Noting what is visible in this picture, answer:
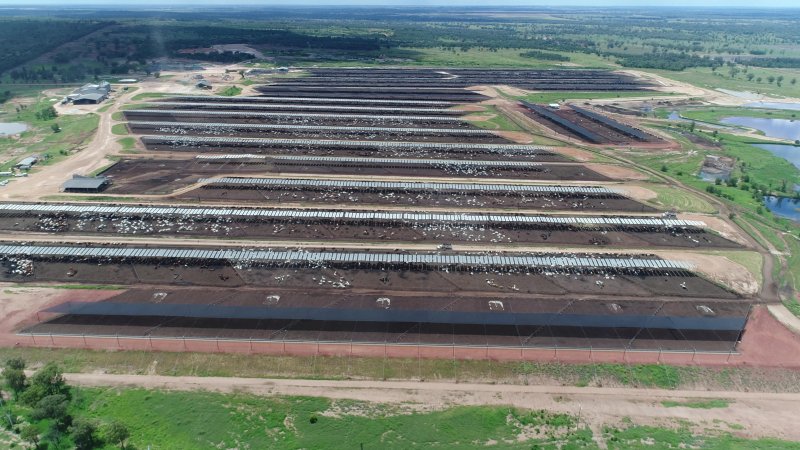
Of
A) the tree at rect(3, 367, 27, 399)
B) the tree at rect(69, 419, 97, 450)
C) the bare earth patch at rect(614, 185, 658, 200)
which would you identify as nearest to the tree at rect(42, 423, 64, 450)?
the tree at rect(69, 419, 97, 450)

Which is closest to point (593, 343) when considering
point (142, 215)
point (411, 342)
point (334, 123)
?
point (411, 342)

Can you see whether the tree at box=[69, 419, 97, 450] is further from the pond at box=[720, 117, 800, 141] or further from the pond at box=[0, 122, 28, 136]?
the pond at box=[720, 117, 800, 141]

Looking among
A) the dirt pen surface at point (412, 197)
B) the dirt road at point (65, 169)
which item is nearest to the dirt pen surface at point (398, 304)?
the dirt pen surface at point (412, 197)

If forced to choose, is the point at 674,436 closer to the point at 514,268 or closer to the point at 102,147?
the point at 514,268

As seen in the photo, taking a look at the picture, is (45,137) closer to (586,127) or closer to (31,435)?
(31,435)

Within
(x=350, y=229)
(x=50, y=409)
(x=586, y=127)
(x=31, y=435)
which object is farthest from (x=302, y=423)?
(x=586, y=127)

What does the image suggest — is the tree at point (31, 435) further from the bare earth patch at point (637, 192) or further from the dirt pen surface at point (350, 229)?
the bare earth patch at point (637, 192)
